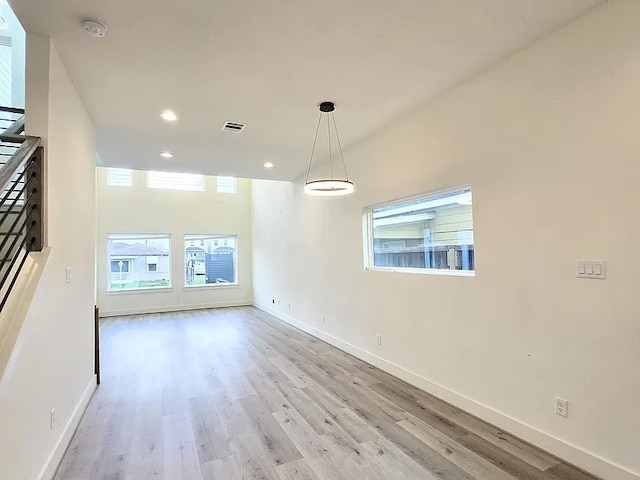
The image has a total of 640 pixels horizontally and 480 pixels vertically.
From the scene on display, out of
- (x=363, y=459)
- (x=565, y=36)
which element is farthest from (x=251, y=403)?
(x=565, y=36)

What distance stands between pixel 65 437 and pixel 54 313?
3.07 ft

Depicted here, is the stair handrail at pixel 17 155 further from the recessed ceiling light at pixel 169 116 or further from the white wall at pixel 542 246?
the white wall at pixel 542 246

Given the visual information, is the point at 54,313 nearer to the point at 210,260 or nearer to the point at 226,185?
the point at 210,260

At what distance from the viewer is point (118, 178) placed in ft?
27.2

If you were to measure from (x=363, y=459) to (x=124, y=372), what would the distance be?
3.26 metres

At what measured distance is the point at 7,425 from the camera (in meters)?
1.60

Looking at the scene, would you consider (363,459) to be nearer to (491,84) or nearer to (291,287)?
(491,84)

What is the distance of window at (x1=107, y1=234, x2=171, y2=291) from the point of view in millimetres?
8391

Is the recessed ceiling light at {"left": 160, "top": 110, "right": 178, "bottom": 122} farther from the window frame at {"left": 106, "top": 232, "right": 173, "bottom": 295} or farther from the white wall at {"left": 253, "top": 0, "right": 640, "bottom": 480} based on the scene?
the window frame at {"left": 106, "top": 232, "right": 173, "bottom": 295}

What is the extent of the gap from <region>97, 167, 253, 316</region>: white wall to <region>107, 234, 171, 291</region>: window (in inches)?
→ 6.4

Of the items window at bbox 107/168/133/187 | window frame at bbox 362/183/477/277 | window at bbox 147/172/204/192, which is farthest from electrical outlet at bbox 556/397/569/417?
window at bbox 107/168/133/187

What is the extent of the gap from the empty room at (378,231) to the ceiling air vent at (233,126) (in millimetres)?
31

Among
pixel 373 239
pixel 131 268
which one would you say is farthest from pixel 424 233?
pixel 131 268

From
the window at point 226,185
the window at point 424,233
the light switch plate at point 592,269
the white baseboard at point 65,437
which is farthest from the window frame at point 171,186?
the light switch plate at point 592,269
